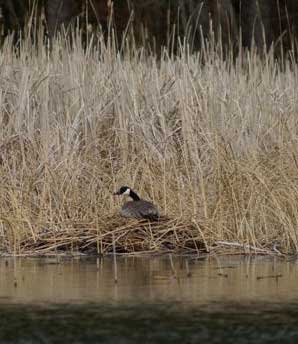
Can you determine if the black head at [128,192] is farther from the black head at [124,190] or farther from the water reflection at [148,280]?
the water reflection at [148,280]

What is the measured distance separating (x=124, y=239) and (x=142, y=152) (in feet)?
3.71

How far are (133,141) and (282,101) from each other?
57.2 inches

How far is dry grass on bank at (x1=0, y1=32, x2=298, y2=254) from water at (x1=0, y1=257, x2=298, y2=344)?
1.86ft

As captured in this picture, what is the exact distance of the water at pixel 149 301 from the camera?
6.88 m

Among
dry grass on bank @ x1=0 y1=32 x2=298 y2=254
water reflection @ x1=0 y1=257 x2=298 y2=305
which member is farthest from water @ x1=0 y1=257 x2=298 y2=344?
dry grass on bank @ x1=0 y1=32 x2=298 y2=254

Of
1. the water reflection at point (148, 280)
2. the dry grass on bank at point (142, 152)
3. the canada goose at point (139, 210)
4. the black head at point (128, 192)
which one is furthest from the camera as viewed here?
the black head at point (128, 192)

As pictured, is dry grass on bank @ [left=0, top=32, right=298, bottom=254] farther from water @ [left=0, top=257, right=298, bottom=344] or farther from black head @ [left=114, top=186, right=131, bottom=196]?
water @ [left=0, top=257, right=298, bottom=344]

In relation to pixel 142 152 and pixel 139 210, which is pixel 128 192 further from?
pixel 142 152

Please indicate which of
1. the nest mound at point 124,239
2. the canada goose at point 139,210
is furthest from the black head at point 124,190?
the nest mound at point 124,239

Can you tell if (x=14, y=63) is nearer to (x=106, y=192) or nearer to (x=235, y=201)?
(x=106, y=192)

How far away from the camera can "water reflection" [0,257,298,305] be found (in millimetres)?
7949

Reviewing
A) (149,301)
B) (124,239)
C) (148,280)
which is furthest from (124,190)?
(149,301)

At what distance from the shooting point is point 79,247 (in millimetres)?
10375

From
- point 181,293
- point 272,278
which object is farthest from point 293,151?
point 181,293
